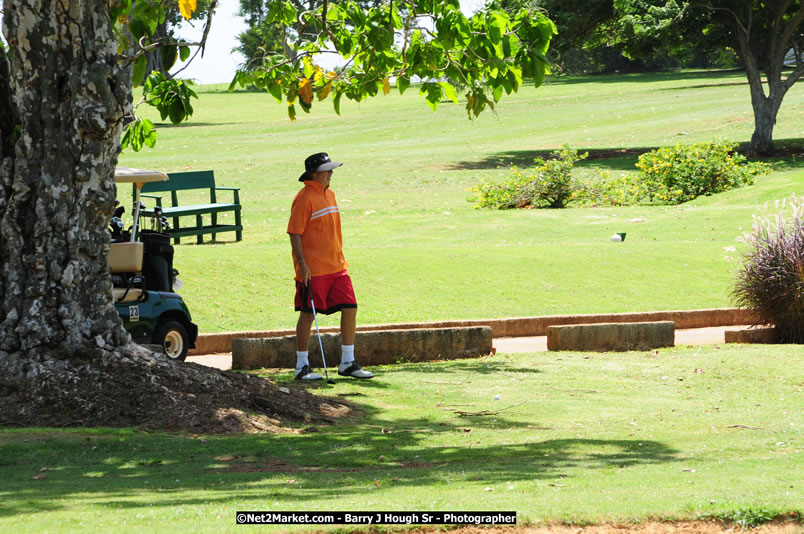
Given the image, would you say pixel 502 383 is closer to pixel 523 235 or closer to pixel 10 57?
pixel 10 57

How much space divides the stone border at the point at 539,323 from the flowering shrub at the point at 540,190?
1083 centimetres

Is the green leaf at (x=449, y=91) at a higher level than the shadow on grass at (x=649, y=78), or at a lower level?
lower

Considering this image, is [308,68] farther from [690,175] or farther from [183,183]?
[690,175]

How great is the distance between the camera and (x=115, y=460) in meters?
6.51

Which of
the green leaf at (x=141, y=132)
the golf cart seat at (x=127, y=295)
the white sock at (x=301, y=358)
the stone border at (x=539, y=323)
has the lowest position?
the stone border at (x=539, y=323)

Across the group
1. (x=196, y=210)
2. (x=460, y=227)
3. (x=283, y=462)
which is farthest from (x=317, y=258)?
(x=460, y=227)

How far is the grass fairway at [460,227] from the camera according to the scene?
46.5 ft

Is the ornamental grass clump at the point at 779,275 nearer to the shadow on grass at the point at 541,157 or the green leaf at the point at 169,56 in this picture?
the green leaf at the point at 169,56

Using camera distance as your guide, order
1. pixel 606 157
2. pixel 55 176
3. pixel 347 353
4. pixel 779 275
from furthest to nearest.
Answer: pixel 606 157 < pixel 779 275 < pixel 347 353 < pixel 55 176

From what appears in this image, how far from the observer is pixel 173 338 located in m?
10.7

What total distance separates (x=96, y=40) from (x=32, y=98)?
63cm

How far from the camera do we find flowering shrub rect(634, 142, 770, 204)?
25391 millimetres

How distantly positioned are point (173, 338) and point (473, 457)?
15.8 feet

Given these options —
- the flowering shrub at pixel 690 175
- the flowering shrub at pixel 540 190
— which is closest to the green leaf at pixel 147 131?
the flowering shrub at pixel 540 190
